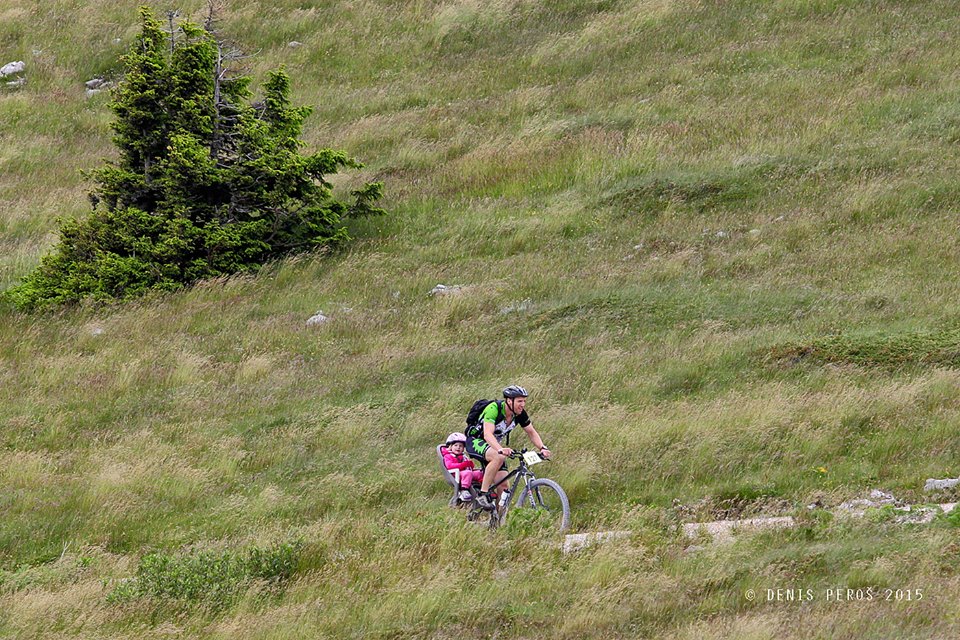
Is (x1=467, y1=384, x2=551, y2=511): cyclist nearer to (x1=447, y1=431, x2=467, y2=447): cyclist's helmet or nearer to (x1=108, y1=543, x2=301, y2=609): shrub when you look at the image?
(x1=447, y1=431, x2=467, y2=447): cyclist's helmet

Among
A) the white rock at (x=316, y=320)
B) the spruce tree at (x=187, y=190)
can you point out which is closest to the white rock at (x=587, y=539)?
the white rock at (x=316, y=320)

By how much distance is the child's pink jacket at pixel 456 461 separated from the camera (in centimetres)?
1088

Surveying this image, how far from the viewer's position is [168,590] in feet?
27.7

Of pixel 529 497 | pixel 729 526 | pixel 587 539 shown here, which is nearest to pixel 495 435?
pixel 529 497

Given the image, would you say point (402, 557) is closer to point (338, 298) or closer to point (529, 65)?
point (338, 298)

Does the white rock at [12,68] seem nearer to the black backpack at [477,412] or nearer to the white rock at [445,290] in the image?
the white rock at [445,290]

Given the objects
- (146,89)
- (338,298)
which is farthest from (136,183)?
(338,298)

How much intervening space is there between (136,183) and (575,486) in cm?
1188

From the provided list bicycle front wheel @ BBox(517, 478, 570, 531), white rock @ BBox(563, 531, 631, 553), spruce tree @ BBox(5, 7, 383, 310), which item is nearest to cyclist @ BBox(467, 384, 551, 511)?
bicycle front wheel @ BBox(517, 478, 570, 531)

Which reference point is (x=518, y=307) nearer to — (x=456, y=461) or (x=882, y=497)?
(x=456, y=461)

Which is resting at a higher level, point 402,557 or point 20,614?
point 20,614

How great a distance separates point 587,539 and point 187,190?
1286 cm

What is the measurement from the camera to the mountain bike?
32.9 feet

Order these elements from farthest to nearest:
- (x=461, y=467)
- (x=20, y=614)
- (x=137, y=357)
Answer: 1. (x=137, y=357)
2. (x=461, y=467)
3. (x=20, y=614)
